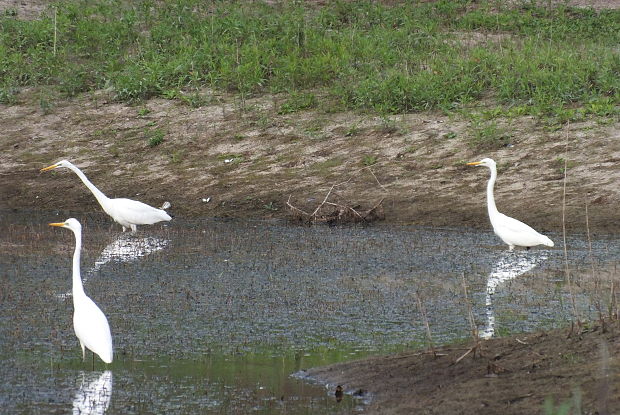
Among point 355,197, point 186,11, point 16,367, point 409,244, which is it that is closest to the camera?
point 16,367

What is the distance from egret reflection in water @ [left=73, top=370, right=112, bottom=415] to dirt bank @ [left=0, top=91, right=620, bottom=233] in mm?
7804

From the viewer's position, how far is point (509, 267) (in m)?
11.8

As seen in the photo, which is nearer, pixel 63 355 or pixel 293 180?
pixel 63 355

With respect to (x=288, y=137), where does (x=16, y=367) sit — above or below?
above

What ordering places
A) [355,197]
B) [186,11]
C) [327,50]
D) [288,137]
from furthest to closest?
[186,11] → [327,50] → [288,137] → [355,197]

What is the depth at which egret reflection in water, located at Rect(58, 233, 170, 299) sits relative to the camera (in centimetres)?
1226

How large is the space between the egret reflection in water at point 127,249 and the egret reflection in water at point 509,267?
4091mm

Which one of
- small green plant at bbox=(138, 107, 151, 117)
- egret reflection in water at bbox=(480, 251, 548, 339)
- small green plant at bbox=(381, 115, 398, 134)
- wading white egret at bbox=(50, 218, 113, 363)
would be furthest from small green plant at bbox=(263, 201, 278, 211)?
wading white egret at bbox=(50, 218, 113, 363)

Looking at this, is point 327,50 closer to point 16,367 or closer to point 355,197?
point 355,197

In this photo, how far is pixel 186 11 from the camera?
22047 millimetres

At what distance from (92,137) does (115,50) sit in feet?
10.0

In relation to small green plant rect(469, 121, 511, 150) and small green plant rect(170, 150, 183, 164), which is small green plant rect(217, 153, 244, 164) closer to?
small green plant rect(170, 150, 183, 164)

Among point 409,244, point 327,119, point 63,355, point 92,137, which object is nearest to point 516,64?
point 327,119

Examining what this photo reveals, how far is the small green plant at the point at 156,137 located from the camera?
17594 millimetres
